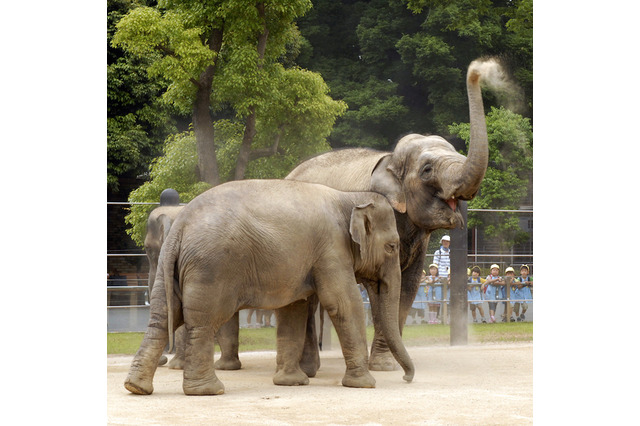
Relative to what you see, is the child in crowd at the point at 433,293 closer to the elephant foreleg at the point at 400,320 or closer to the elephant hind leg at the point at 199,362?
the elephant foreleg at the point at 400,320

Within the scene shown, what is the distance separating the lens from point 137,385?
23.6 feet

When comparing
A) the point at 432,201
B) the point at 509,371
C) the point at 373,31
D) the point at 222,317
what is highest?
the point at 373,31

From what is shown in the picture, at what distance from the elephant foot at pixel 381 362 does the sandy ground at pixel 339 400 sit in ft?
0.57

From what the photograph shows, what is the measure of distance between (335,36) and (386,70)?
4.24 ft

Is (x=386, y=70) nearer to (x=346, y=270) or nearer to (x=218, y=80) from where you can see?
(x=218, y=80)

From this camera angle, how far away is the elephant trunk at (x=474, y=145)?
7984 mm

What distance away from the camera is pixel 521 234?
16344 millimetres

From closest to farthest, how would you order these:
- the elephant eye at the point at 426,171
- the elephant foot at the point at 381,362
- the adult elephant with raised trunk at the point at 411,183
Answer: the adult elephant with raised trunk at the point at 411,183 < the elephant eye at the point at 426,171 < the elephant foot at the point at 381,362

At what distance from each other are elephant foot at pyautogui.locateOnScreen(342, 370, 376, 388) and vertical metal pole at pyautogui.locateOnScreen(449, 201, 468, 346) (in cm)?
484

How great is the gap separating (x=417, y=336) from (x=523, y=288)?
2656 millimetres

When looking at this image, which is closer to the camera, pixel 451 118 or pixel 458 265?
pixel 458 265

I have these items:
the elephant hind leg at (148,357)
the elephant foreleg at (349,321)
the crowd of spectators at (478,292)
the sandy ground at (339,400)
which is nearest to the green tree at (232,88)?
the crowd of spectators at (478,292)

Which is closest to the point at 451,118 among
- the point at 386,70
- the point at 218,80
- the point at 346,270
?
the point at 386,70

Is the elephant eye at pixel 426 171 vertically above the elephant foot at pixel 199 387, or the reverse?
the elephant eye at pixel 426 171
